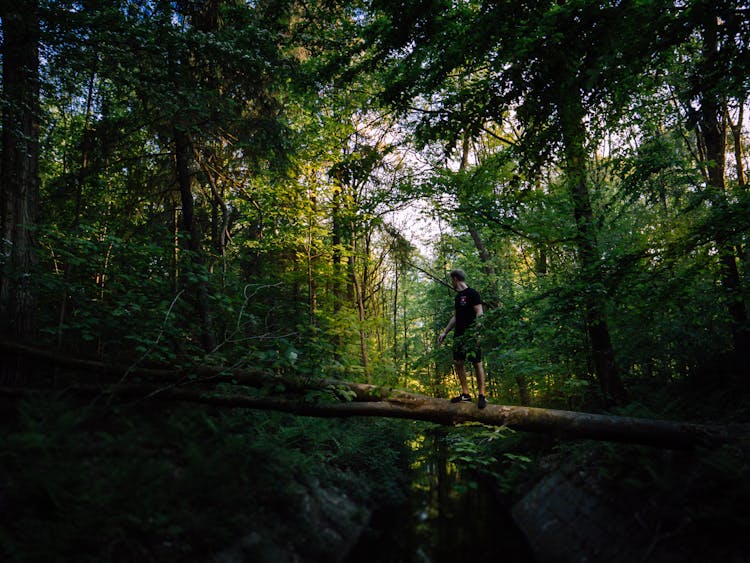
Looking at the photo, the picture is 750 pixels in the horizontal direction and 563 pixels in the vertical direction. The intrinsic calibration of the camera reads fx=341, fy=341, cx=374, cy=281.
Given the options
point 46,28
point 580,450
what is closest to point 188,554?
point 580,450

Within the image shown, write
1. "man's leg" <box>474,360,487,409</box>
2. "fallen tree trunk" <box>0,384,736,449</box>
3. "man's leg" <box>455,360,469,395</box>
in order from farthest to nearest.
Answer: "man's leg" <box>455,360,469,395</box>, "man's leg" <box>474,360,487,409</box>, "fallen tree trunk" <box>0,384,736,449</box>

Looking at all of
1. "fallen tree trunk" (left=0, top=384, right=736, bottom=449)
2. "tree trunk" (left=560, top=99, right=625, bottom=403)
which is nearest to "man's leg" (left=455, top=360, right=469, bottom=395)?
"fallen tree trunk" (left=0, top=384, right=736, bottom=449)

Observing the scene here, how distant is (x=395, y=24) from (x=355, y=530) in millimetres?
7363

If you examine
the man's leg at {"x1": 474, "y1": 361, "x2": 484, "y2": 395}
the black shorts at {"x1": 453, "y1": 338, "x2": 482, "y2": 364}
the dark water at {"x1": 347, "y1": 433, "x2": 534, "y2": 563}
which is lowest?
Answer: the dark water at {"x1": 347, "y1": 433, "x2": 534, "y2": 563}

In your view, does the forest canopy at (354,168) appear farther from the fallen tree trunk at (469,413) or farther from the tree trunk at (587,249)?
the fallen tree trunk at (469,413)

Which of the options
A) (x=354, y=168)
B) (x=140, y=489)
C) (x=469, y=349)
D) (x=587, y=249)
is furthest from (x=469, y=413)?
(x=354, y=168)

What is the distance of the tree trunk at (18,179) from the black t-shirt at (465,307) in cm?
719

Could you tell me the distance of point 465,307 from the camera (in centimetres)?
642

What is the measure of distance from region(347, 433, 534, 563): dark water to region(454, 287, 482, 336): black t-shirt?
2562 millimetres

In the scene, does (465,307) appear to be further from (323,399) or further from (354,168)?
(354,168)

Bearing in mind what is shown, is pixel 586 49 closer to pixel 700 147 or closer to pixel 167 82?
pixel 167 82

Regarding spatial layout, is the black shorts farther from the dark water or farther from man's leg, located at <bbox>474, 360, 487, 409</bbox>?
the dark water

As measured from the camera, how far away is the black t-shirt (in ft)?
20.7

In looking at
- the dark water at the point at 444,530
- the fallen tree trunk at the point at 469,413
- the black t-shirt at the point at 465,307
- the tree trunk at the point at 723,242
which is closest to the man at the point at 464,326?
the black t-shirt at the point at 465,307
